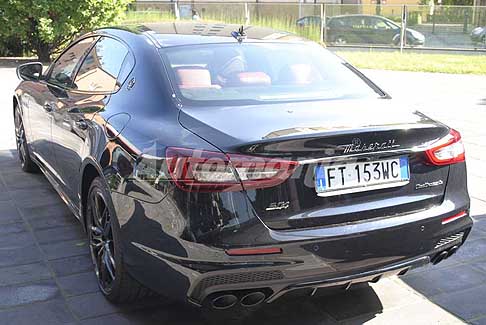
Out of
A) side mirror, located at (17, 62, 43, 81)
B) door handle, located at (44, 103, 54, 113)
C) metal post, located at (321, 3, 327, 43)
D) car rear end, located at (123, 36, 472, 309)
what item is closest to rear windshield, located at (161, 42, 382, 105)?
car rear end, located at (123, 36, 472, 309)

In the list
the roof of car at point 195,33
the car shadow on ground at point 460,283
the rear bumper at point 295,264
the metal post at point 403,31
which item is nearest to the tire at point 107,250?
the rear bumper at point 295,264

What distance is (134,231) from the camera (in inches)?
119

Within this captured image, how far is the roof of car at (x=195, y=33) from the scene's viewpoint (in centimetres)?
382

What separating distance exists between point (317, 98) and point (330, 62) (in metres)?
0.71

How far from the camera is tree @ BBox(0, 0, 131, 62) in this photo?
627 inches

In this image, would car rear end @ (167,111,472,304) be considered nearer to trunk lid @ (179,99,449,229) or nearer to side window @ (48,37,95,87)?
trunk lid @ (179,99,449,229)

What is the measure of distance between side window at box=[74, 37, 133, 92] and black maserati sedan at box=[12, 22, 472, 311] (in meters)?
0.02

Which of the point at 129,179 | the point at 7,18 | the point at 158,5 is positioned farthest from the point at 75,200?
the point at 158,5

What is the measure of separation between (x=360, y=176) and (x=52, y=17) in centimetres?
1535

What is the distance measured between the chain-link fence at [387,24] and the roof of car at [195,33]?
18395 millimetres

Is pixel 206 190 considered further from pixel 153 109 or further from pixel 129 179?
pixel 153 109

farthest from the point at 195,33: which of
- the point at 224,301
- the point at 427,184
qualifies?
the point at 224,301

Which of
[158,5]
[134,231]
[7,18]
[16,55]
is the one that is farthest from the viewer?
[158,5]

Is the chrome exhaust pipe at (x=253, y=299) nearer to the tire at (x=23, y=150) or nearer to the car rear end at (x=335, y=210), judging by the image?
the car rear end at (x=335, y=210)
